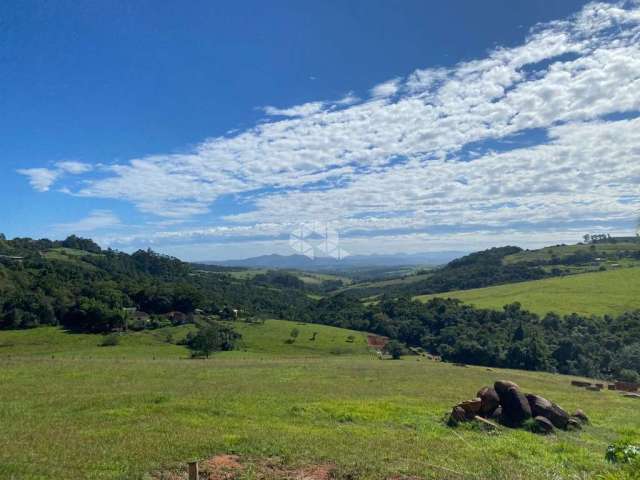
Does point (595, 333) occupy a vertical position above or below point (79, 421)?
below

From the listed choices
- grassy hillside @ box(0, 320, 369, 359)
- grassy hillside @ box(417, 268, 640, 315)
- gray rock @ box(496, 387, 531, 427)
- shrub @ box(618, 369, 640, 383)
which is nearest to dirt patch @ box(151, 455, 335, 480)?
gray rock @ box(496, 387, 531, 427)

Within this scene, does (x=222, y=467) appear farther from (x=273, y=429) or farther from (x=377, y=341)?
(x=377, y=341)

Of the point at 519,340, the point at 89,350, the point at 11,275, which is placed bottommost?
the point at 519,340

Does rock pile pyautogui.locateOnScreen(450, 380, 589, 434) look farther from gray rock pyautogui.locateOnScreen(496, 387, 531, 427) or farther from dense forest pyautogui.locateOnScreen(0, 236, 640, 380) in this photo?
dense forest pyautogui.locateOnScreen(0, 236, 640, 380)

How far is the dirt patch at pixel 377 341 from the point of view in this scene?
342 ft

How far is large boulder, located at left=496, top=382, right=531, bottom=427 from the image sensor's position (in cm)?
2209

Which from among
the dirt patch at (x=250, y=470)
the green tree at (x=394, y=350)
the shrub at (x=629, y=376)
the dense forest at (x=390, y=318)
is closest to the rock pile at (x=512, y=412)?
the dirt patch at (x=250, y=470)

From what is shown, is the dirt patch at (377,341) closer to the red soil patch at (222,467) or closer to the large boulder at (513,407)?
the large boulder at (513,407)

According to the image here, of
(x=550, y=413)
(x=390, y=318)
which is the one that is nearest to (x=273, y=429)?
(x=550, y=413)

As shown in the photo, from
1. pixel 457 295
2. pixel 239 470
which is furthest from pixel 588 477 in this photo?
pixel 457 295

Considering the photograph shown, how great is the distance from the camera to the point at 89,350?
7119 cm

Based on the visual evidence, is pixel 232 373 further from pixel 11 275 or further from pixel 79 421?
pixel 11 275

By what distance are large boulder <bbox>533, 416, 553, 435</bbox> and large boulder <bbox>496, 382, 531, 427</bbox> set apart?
0.58 meters

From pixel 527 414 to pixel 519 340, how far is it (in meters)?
83.4
